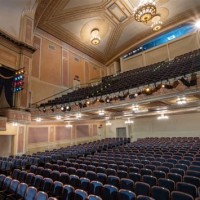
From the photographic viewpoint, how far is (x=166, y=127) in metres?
14.3

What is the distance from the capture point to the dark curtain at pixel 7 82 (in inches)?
397

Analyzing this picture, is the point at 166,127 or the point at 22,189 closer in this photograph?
the point at 22,189

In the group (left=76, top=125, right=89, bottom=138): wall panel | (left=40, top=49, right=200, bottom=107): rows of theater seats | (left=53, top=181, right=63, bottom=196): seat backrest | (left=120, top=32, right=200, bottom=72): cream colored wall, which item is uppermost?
(left=120, top=32, right=200, bottom=72): cream colored wall

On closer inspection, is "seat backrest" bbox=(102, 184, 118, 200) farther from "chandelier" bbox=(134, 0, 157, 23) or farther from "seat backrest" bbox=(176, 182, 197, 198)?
"chandelier" bbox=(134, 0, 157, 23)

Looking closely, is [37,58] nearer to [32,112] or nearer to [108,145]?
[32,112]

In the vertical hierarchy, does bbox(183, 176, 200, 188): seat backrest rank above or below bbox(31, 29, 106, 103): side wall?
below

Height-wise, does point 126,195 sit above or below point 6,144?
below

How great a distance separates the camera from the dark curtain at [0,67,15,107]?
33.1 feet

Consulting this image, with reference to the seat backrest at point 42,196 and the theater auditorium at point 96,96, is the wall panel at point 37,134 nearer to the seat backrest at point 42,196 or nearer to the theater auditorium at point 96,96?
the theater auditorium at point 96,96

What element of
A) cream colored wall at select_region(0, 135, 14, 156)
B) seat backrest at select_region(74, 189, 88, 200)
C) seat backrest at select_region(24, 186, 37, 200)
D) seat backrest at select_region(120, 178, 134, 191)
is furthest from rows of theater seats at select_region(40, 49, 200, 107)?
seat backrest at select_region(24, 186, 37, 200)

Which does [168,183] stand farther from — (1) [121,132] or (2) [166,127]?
(1) [121,132]

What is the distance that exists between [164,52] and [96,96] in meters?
10.5

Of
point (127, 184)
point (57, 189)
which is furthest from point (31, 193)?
point (127, 184)

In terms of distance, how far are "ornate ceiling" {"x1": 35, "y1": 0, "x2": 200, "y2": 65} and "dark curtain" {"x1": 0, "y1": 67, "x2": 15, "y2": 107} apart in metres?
4.76
